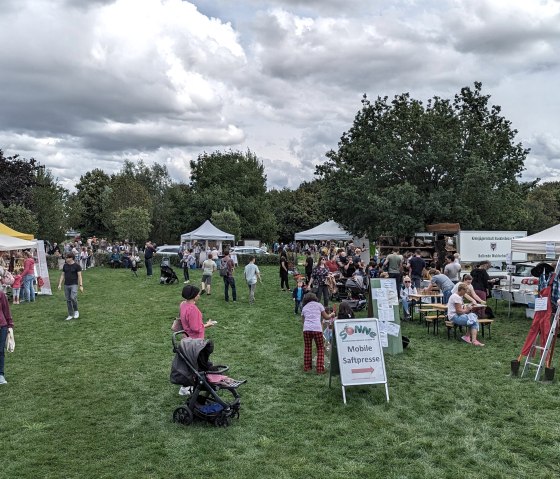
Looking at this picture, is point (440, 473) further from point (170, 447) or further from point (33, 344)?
point (33, 344)

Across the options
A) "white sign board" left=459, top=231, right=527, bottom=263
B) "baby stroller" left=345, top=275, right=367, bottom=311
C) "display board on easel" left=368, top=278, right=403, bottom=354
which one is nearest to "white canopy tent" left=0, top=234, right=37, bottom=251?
"baby stroller" left=345, top=275, right=367, bottom=311

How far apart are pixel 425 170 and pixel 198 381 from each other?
78.8ft

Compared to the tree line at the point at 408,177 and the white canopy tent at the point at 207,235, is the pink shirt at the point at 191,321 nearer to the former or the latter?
the tree line at the point at 408,177

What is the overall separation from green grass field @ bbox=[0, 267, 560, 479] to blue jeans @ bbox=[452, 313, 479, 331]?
1.32ft

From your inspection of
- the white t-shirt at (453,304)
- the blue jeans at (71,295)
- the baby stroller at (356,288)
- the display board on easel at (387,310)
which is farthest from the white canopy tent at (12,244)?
the white t-shirt at (453,304)

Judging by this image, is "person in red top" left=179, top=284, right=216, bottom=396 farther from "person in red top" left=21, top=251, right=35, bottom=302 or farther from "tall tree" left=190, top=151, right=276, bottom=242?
"tall tree" left=190, top=151, right=276, bottom=242

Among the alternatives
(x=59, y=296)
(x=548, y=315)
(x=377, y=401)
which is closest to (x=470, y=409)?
(x=377, y=401)

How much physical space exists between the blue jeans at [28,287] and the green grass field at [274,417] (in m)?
6.33

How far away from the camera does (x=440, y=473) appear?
16.6ft

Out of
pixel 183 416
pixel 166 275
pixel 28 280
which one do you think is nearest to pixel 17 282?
pixel 28 280

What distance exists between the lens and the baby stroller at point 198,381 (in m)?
6.18

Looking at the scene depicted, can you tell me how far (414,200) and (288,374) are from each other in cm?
1887

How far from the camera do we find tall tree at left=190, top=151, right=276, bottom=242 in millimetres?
50500

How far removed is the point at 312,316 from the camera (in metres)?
8.47
